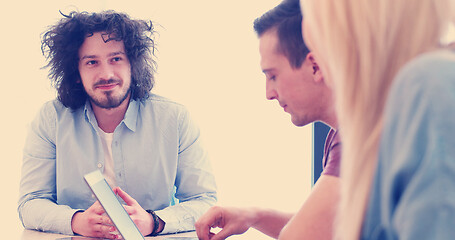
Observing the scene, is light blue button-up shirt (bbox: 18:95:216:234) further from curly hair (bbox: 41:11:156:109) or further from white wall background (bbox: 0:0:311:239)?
white wall background (bbox: 0:0:311:239)

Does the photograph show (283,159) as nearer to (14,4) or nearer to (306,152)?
(306,152)

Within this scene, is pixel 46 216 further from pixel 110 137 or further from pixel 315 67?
pixel 315 67

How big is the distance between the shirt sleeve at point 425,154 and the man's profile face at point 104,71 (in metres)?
1.81

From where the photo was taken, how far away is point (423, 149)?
479mm

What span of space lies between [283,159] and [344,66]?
9.75 ft

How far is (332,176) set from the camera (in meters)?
1.16

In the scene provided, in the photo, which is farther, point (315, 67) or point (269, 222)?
point (269, 222)

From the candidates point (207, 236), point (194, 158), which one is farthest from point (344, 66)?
point (194, 158)

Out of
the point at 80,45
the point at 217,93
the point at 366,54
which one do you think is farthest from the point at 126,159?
the point at 366,54

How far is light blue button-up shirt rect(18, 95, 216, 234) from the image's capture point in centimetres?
212

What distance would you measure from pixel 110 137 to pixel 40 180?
1.09 feet

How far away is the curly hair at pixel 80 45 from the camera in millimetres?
2291

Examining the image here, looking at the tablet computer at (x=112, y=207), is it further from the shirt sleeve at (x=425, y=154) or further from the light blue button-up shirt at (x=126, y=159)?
the shirt sleeve at (x=425, y=154)

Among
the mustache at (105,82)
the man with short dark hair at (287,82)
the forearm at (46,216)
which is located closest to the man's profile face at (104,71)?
the mustache at (105,82)
